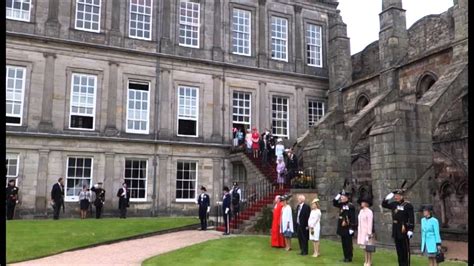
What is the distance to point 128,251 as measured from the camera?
521 inches

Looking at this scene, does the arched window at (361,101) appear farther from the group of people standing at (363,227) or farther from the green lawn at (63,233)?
the group of people standing at (363,227)

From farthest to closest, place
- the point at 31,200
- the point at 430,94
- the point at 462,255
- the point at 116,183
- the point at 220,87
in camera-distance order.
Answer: the point at 220,87
the point at 116,183
the point at 31,200
the point at 430,94
the point at 462,255

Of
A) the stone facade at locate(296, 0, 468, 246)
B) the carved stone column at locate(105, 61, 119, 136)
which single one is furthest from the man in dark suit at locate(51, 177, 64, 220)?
the stone facade at locate(296, 0, 468, 246)

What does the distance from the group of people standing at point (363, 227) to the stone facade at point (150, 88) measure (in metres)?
10.4

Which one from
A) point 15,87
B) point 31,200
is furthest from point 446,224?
point 15,87

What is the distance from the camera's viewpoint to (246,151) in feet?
77.6

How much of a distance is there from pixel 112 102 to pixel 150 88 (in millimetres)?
2085

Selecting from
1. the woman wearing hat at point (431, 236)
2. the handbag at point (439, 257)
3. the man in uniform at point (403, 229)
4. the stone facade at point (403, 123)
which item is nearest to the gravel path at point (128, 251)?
the stone facade at point (403, 123)

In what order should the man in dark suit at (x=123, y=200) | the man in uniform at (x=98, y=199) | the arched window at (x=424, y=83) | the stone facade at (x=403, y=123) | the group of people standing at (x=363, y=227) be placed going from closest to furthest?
the group of people standing at (x=363, y=227)
the stone facade at (x=403, y=123)
the arched window at (x=424, y=83)
the man in uniform at (x=98, y=199)
the man in dark suit at (x=123, y=200)

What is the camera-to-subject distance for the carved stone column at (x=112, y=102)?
75.0 feet

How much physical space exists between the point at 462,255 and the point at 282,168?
7750 millimetres

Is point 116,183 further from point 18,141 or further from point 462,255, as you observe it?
point 462,255

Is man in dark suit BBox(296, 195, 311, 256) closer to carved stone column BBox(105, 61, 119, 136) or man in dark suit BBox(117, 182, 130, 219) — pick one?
man in dark suit BBox(117, 182, 130, 219)

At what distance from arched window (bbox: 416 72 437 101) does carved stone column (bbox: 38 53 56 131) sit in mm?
17193
